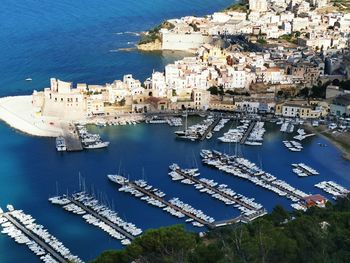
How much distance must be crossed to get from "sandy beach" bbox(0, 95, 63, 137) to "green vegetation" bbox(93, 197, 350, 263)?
10.1 metres

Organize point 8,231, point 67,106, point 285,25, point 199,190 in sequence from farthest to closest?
point 285,25, point 67,106, point 199,190, point 8,231

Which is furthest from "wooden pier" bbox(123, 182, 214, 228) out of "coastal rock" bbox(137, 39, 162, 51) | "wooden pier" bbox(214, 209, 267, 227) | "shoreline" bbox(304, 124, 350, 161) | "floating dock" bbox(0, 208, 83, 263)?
"coastal rock" bbox(137, 39, 162, 51)

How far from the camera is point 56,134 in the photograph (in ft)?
59.6

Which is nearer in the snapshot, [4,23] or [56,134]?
[56,134]

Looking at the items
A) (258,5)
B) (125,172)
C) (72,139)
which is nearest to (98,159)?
(125,172)

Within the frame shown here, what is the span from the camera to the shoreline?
16.6 metres

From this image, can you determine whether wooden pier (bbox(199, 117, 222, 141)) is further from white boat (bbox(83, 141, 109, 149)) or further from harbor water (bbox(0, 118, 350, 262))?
white boat (bbox(83, 141, 109, 149))

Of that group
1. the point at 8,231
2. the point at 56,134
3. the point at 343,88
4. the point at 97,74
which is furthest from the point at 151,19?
the point at 8,231

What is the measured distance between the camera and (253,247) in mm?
8148

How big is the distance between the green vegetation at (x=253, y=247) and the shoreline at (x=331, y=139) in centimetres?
752

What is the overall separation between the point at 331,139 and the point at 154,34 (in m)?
14.3

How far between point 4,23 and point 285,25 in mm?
14582

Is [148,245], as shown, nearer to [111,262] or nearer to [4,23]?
[111,262]

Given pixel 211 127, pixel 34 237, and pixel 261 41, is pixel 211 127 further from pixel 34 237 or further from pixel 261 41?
pixel 261 41
